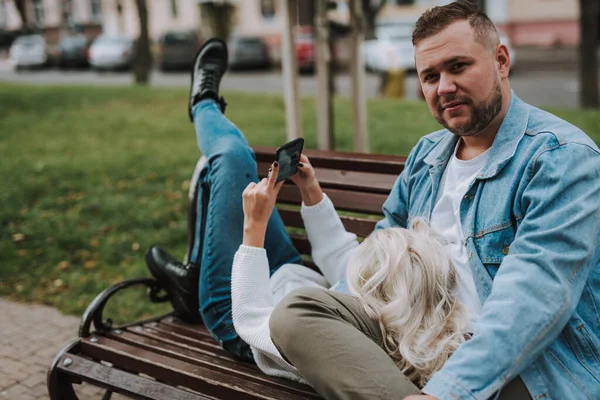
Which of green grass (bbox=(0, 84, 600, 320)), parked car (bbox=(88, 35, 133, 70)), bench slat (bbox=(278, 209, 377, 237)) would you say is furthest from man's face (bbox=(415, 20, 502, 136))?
parked car (bbox=(88, 35, 133, 70))

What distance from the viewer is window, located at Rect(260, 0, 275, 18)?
36.6 m

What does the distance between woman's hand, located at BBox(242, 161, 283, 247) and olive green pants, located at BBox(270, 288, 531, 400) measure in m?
0.42

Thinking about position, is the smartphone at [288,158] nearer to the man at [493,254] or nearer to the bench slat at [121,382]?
the man at [493,254]

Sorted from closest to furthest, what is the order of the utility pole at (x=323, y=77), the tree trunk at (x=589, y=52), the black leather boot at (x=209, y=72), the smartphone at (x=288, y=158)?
the smartphone at (x=288, y=158) → the black leather boot at (x=209, y=72) → the utility pole at (x=323, y=77) → the tree trunk at (x=589, y=52)

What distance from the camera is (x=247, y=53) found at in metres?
26.1

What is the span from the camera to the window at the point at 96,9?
1798 inches

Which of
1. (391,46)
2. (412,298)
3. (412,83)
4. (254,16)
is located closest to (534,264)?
(412,298)

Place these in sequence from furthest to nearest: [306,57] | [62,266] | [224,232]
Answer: [306,57]
[62,266]
[224,232]

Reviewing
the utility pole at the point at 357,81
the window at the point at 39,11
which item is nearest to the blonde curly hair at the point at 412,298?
the utility pole at the point at 357,81

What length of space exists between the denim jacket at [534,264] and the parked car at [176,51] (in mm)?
25657

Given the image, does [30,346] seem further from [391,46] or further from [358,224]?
[391,46]

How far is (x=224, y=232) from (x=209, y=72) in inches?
36.6

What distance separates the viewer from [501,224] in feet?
7.50

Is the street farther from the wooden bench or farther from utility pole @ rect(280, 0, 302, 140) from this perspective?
the wooden bench
